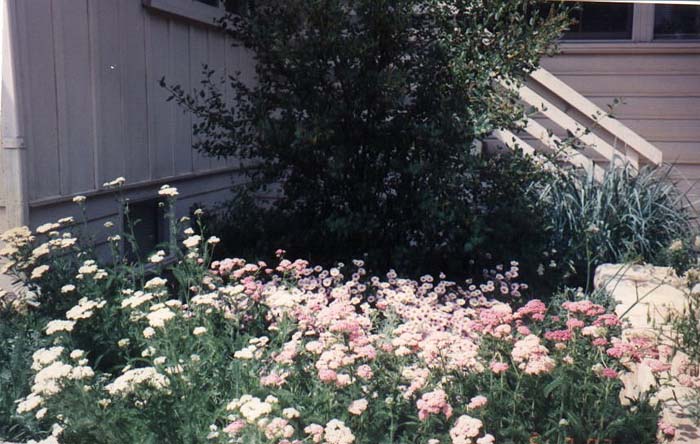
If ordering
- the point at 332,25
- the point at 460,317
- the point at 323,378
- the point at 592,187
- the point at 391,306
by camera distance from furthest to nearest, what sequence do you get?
the point at 592,187 → the point at 332,25 → the point at 391,306 → the point at 460,317 → the point at 323,378

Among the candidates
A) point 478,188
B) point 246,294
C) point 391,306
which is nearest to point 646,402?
point 391,306

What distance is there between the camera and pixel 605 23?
26.5 feet

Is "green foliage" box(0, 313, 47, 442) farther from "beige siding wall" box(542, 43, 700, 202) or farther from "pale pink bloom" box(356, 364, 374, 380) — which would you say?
"beige siding wall" box(542, 43, 700, 202)

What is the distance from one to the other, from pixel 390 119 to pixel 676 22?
409cm

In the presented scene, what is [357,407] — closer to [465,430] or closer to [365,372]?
[365,372]

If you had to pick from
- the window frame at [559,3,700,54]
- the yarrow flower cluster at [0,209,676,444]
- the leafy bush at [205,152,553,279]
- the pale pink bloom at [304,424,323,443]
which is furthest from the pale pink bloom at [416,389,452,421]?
the window frame at [559,3,700,54]

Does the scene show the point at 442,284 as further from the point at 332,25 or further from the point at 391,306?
the point at 332,25

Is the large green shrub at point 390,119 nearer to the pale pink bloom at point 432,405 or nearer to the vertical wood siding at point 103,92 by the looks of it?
the vertical wood siding at point 103,92

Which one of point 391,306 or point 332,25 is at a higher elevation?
point 332,25

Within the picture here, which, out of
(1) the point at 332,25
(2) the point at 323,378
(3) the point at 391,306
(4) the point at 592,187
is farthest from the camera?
(4) the point at 592,187

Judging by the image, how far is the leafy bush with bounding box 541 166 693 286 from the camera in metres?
5.76

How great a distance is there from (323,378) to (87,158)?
313 cm

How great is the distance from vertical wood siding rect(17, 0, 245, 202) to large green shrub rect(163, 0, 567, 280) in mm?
567

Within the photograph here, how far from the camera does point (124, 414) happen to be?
9.46ft
